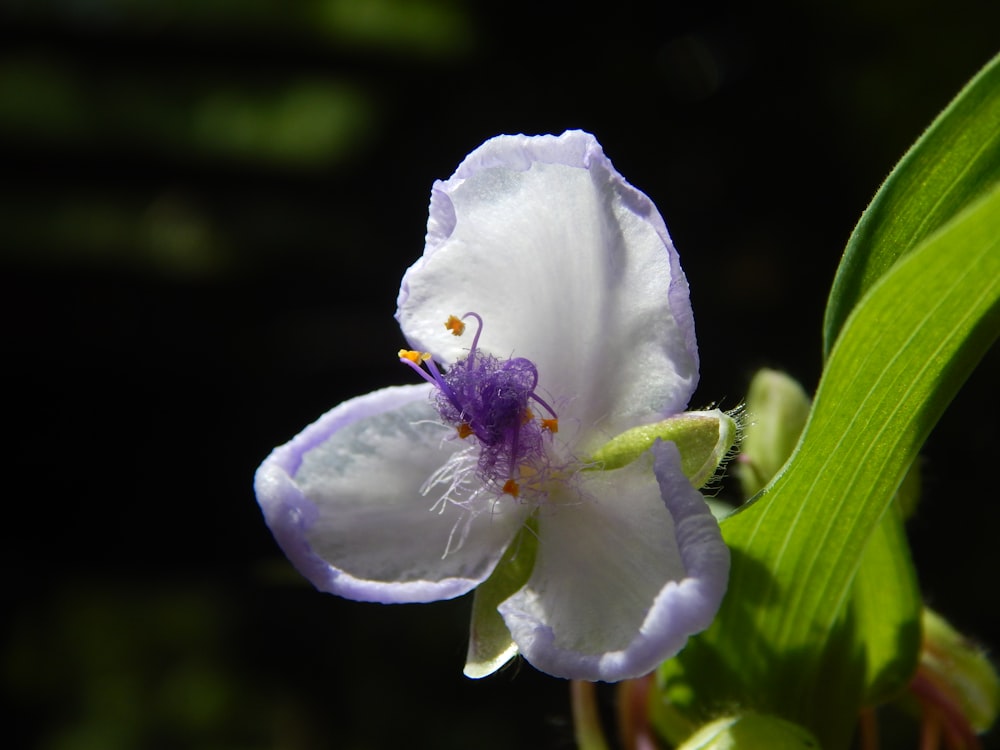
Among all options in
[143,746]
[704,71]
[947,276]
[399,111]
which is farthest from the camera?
[399,111]

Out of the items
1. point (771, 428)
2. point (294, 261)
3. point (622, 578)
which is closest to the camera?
point (622, 578)

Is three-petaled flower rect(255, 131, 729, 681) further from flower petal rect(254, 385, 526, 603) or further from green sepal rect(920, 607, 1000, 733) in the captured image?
green sepal rect(920, 607, 1000, 733)

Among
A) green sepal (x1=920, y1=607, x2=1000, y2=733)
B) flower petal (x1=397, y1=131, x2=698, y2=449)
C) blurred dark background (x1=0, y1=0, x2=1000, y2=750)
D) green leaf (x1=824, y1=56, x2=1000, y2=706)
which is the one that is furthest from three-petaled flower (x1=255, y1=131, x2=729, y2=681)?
blurred dark background (x1=0, y1=0, x2=1000, y2=750)

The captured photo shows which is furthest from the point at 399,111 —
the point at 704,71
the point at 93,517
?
the point at 93,517

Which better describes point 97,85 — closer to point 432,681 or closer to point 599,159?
point 432,681

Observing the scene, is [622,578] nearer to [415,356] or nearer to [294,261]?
[415,356]

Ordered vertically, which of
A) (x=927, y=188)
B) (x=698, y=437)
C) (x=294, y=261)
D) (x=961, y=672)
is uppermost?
(x=927, y=188)

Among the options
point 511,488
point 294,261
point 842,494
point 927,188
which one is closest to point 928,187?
point 927,188
